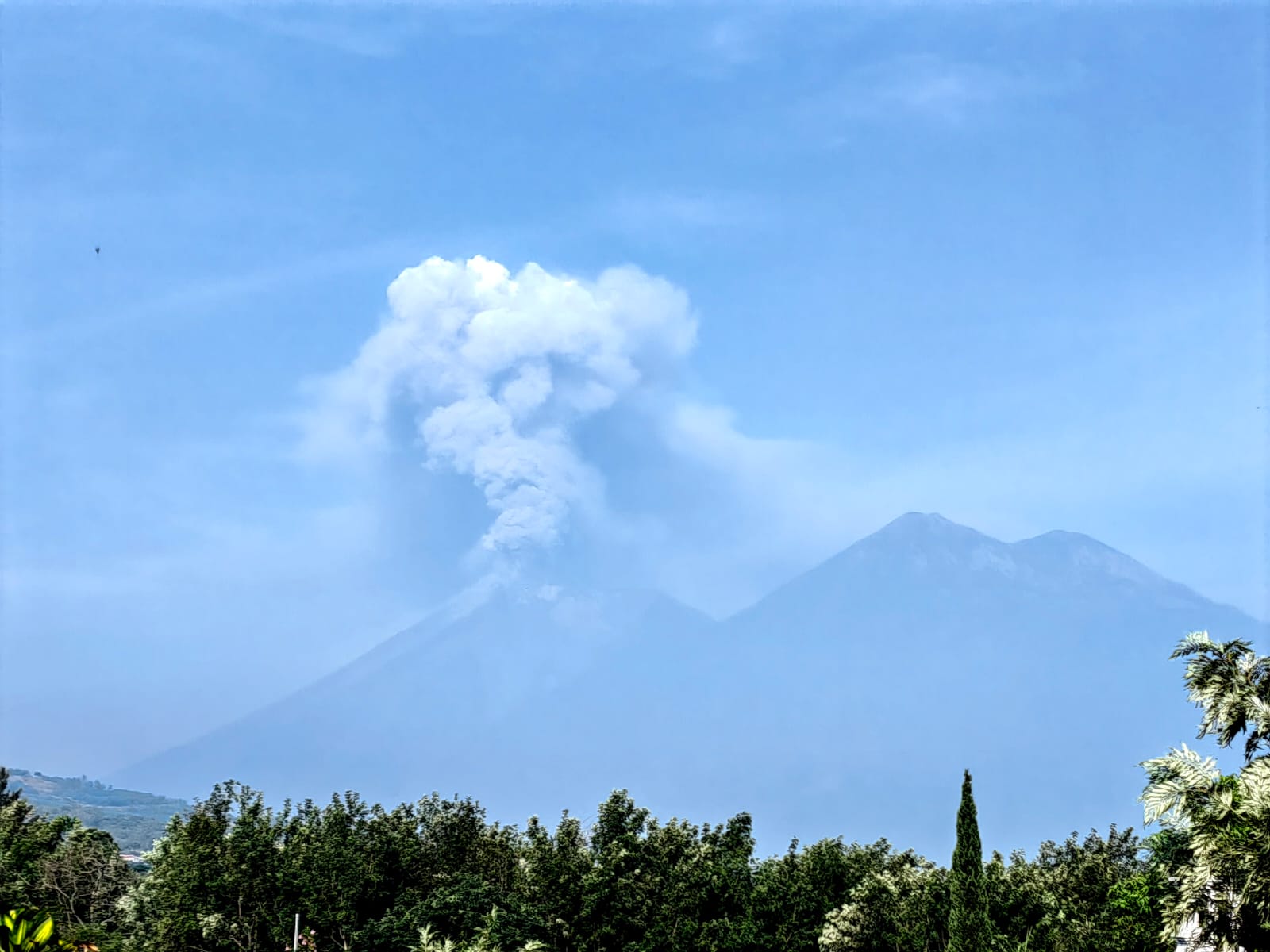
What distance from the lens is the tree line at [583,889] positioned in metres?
40.1

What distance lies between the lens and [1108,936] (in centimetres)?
3778

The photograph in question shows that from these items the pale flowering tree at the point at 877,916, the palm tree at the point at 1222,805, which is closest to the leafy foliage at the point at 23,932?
the palm tree at the point at 1222,805

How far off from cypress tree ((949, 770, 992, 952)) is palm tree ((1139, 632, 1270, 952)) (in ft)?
66.6

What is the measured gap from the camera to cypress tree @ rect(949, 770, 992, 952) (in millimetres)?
37625

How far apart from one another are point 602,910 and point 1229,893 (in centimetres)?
2923

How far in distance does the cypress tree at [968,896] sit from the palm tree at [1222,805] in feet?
66.6

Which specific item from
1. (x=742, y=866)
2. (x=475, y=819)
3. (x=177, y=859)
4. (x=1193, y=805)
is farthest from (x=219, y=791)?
(x=1193, y=805)

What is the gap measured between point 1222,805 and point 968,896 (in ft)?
77.1

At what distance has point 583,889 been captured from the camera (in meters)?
42.1

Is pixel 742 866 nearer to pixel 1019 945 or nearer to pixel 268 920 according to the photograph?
pixel 1019 945

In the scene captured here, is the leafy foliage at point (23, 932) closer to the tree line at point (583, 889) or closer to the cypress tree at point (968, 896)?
the tree line at point (583, 889)

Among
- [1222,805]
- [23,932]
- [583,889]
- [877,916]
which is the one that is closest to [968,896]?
[877,916]

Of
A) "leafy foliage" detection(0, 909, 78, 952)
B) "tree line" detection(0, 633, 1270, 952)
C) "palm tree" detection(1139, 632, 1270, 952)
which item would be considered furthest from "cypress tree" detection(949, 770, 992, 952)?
"leafy foliage" detection(0, 909, 78, 952)

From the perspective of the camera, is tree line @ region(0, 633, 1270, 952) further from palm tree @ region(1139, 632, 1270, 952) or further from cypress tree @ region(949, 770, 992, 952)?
palm tree @ region(1139, 632, 1270, 952)
